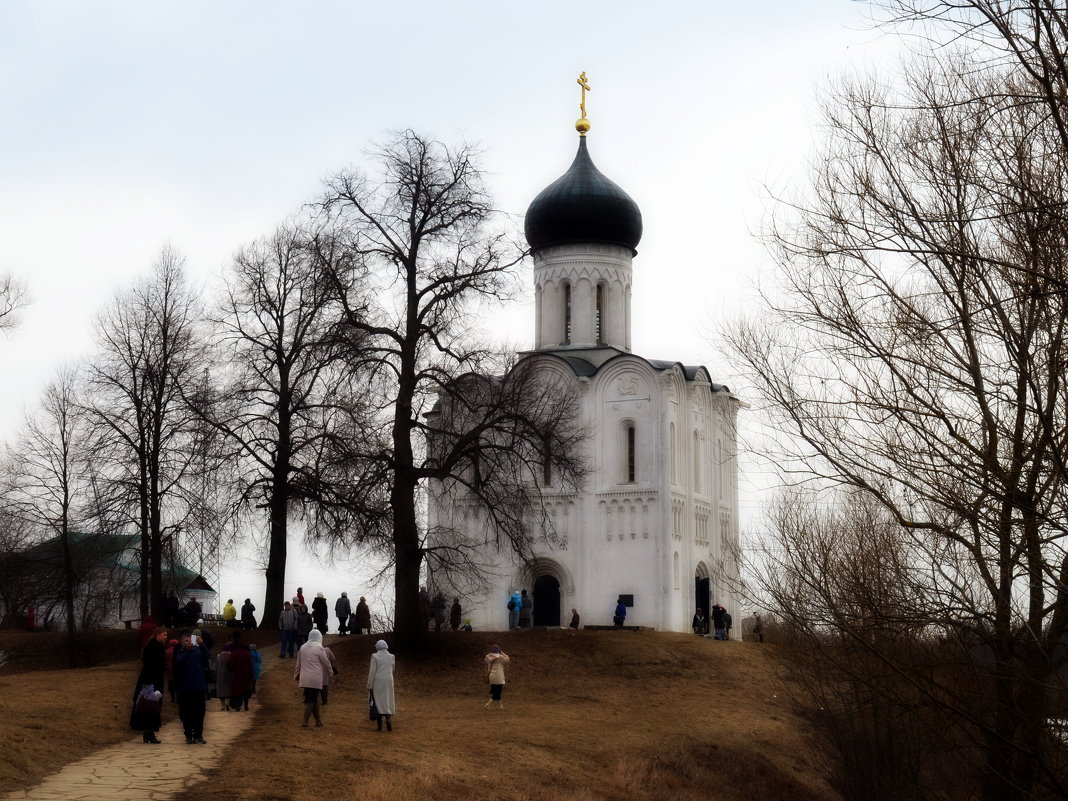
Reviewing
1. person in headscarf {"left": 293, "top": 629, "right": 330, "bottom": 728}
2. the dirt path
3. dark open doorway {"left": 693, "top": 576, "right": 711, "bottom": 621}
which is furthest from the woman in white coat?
dark open doorway {"left": 693, "top": 576, "right": 711, "bottom": 621}

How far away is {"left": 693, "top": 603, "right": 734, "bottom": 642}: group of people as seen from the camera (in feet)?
121

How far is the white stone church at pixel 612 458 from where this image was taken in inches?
1499

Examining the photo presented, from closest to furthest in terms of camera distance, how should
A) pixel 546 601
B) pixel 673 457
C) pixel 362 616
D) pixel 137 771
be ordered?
1. pixel 137 771
2. pixel 362 616
3. pixel 673 457
4. pixel 546 601

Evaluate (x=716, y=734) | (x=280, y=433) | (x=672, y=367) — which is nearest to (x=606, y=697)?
(x=716, y=734)

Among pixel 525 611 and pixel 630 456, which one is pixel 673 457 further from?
pixel 525 611

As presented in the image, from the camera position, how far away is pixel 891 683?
1462 centimetres

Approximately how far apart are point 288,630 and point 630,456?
13.0 meters

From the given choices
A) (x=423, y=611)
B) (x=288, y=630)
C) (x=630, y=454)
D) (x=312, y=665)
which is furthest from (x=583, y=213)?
(x=312, y=665)

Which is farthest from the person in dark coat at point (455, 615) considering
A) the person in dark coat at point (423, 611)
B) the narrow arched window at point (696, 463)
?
the narrow arched window at point (696, 463)

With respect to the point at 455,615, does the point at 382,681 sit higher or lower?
lower

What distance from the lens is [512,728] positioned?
72.5ft

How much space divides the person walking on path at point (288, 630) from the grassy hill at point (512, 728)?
42.7 inches

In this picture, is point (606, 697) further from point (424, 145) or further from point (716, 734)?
point (424, 145)

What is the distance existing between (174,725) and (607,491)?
66.9ft
